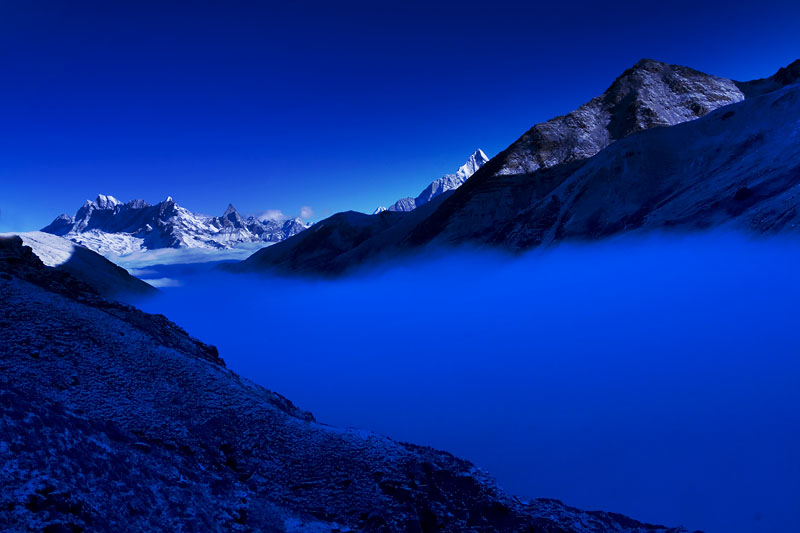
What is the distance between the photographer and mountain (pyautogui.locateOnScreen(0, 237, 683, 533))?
258 inches

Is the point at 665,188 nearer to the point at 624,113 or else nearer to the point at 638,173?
the point at 638,173

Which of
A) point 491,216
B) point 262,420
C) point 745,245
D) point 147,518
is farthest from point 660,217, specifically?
point 147,518

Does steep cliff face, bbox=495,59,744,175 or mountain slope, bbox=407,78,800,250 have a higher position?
steep cliff face, bbox=495,59,744,175

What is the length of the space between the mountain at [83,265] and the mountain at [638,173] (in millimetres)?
51792

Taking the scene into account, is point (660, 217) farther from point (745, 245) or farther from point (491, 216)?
point (491, 216)

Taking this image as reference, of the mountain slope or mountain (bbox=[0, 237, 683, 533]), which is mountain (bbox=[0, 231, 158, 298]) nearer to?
mountain (bbox=[0, 237, 683, 533])

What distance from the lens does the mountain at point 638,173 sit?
42469 millimetres

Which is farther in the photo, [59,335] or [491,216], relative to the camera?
[491,216]

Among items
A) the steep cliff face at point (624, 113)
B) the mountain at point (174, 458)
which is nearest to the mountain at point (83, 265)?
the mountain at point (174, 458)

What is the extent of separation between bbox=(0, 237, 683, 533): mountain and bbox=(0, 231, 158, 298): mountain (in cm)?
5206

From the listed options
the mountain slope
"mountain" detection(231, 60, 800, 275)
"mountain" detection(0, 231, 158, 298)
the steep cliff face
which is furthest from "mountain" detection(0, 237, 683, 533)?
the steep cliff face

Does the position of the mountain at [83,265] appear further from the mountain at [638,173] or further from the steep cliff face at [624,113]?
the steep cliff face at [624,113]

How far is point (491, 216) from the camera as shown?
3263 inches

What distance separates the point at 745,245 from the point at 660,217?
58.3ft
